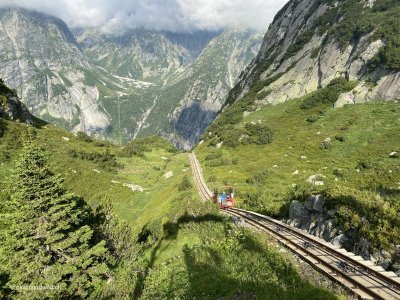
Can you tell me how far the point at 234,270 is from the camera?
46.7 ft

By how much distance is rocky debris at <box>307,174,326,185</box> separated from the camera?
116 feet

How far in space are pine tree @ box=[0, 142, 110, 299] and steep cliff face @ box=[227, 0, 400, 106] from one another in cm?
5463

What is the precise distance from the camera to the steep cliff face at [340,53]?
58.4 m

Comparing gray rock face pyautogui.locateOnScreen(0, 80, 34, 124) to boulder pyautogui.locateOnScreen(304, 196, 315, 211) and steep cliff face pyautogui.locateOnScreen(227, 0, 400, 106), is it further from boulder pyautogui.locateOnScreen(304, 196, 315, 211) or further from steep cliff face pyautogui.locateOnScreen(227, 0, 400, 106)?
boulder pyautogui.locateOnScreen(304, 196, 315, 211)

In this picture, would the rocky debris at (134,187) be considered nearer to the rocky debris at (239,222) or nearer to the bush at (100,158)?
the bush at (100,158)

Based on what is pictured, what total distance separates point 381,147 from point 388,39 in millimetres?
30547

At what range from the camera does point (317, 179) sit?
36438 mm

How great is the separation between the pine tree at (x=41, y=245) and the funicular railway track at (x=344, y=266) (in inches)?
409

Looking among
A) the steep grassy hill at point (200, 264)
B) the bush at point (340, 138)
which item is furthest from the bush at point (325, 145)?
the steep grassy hill at point (200, 264)

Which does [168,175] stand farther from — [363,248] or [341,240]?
[363,248]

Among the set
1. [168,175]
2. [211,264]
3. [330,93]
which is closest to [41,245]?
[211,264]

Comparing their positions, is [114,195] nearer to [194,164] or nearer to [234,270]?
[194,164]

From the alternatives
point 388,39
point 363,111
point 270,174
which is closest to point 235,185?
point 270,174

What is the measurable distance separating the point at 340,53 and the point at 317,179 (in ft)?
156
